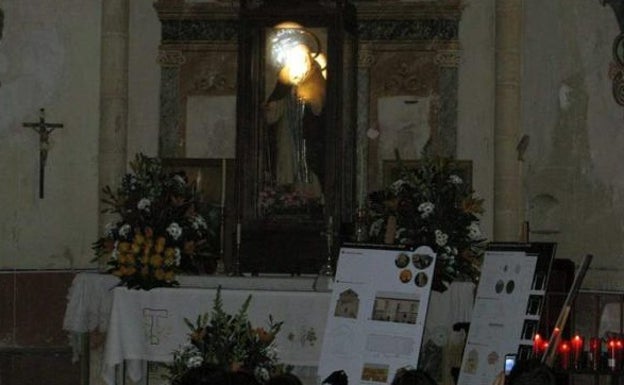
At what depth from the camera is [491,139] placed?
46.2 ft

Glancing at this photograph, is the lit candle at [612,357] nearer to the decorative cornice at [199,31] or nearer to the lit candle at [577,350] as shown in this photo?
the lit candle at [577,350]

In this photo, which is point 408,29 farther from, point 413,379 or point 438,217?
point 413,379

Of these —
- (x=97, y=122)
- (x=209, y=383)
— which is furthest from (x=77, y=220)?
(x=209, y=383)

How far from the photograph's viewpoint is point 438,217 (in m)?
11.0

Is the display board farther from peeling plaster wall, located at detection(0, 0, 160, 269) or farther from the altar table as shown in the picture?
peeling plaster wall, located at detection(0, 0, 160, 269)

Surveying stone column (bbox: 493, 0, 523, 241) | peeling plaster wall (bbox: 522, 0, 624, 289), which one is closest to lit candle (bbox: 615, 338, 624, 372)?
peeling plaster wall (bbox: 522, 0, 624, 289)

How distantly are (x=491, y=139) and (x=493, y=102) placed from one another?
0.38m

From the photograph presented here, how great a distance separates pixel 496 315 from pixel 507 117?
4302mm

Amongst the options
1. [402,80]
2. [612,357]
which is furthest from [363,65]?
Answer: [612,357]

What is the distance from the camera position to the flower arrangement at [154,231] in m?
10.8

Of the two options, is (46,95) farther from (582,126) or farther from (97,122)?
(582,126)

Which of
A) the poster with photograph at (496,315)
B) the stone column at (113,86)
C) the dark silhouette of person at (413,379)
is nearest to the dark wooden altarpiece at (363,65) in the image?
the stone column at (113,86)

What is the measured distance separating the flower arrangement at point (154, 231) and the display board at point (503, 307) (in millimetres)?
2473

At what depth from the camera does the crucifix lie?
1388cm
